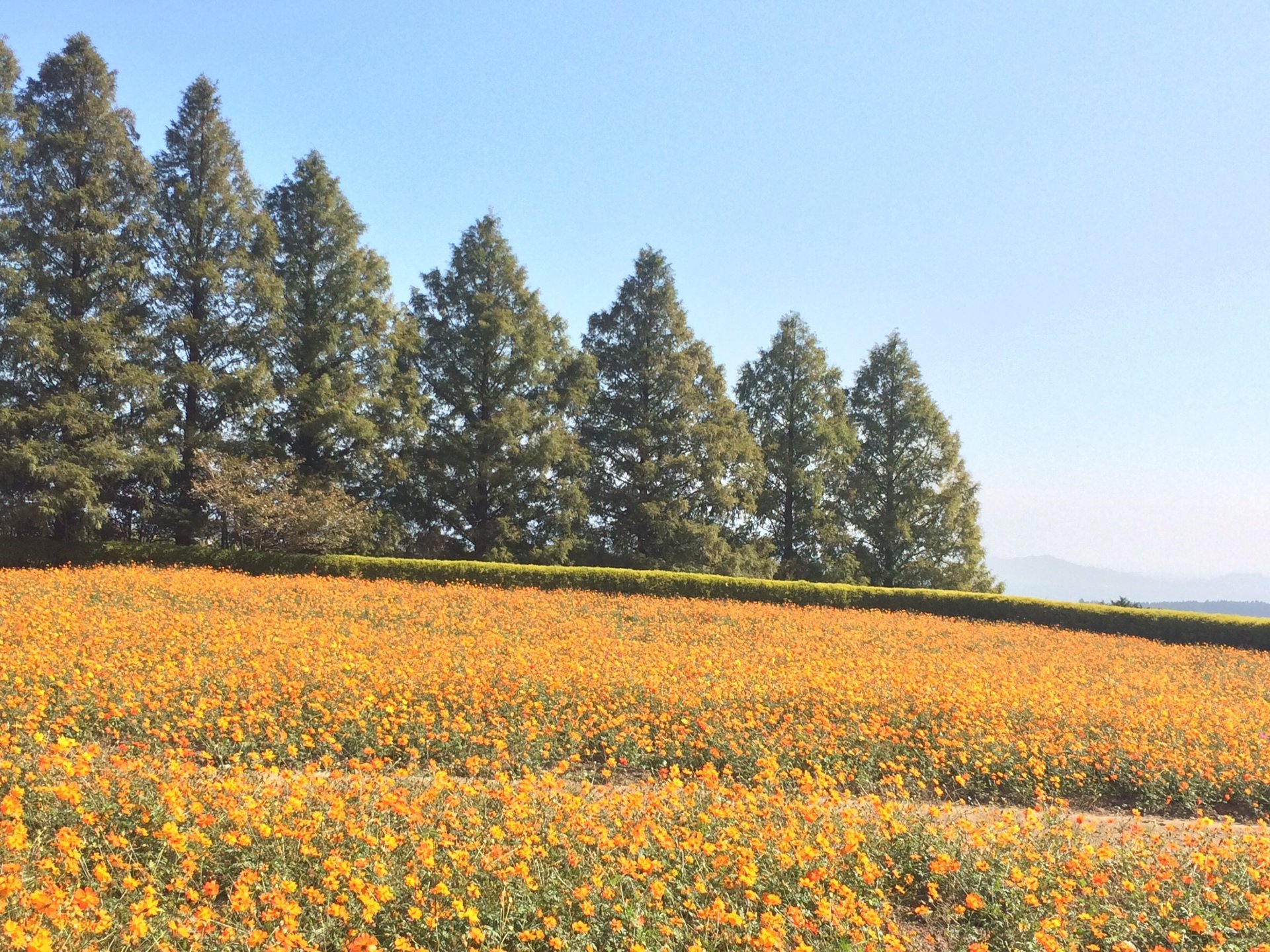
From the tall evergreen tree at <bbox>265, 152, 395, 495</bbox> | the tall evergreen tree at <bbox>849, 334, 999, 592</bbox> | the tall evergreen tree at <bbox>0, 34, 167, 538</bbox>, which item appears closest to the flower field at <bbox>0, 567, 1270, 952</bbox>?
the tall evergreen tree at <bbox>0, 34, 167, 538</bbox>

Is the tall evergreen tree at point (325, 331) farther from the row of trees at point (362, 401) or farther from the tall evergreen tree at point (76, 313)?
the tall evergreen tree at point (76, 313)

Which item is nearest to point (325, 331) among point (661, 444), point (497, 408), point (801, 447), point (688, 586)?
point (497, 408)

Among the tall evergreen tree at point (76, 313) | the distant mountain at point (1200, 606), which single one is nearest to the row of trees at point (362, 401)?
the tall evergreen tree at point (76, 313)

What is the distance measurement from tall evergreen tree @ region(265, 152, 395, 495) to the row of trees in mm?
89

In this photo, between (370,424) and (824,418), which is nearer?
(370,424)

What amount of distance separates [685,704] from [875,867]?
3683 millimetres

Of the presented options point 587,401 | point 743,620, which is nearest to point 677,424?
point 587,401

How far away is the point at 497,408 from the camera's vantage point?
86.7 ft

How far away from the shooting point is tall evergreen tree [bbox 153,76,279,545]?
73.3ft

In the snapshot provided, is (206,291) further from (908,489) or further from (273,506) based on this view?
(908,489)

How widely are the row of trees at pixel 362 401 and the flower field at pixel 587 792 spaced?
10.3 meters

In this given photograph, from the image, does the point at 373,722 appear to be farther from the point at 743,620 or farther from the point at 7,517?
the point at 7,517

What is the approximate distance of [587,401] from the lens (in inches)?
1121

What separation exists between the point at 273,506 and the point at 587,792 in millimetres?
18025
